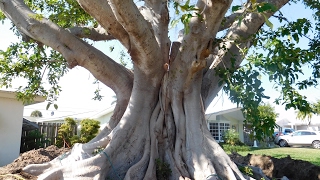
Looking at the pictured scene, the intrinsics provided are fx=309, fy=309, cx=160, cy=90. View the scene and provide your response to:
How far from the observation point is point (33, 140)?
12062 mm

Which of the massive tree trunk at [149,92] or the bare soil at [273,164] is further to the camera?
the bare soil at [273,164]

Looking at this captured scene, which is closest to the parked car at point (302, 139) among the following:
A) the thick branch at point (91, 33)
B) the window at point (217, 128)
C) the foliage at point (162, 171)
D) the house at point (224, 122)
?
the house at point (224, 122)

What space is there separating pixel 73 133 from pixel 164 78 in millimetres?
9990

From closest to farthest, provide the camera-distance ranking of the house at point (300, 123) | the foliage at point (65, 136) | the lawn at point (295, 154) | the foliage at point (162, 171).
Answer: the foliage at point (162, 171) < the lawn at point (295, 154) < the foliage at point (65, 136) < the house at point (300, 123)

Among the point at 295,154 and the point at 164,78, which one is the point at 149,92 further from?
the point at 295,154

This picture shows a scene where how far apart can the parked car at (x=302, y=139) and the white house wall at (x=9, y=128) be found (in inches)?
861

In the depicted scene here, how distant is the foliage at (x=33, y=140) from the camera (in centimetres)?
1188

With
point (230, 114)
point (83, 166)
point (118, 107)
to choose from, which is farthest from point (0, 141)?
point (230, 114)

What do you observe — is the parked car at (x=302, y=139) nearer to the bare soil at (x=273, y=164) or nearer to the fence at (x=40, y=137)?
the fence at (x=40, y=137)

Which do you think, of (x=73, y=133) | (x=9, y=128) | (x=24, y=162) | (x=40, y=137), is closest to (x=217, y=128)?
(x=73, y=133)

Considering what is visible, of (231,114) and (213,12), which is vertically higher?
(213,12)

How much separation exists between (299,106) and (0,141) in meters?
8.89

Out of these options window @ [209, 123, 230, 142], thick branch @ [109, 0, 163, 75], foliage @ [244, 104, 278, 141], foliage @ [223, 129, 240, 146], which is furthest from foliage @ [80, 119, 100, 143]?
window @ [209, 123, 230, 142]

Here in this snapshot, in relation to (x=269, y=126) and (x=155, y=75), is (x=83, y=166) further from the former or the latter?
(x=269, y=126)
